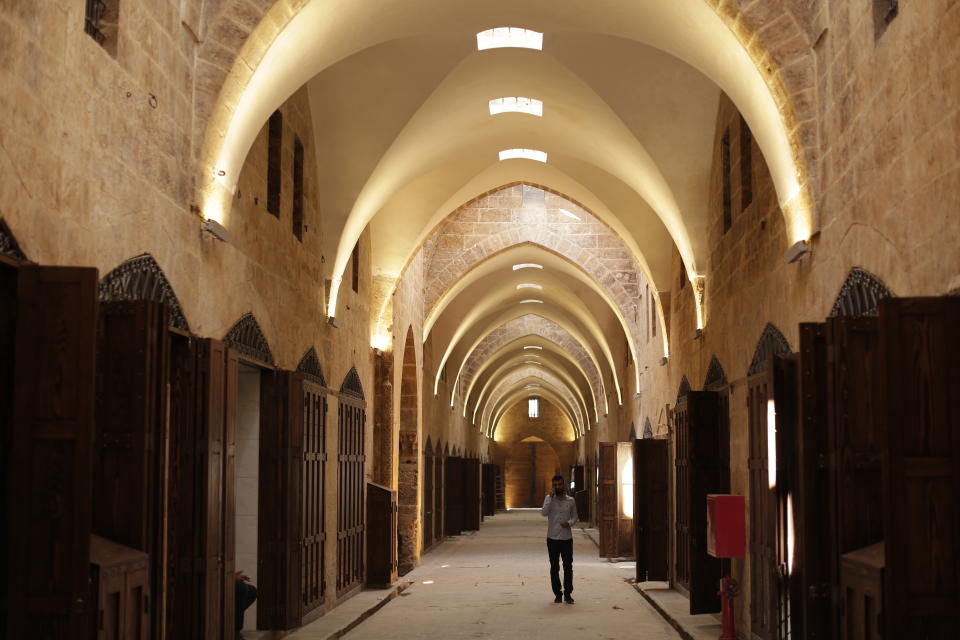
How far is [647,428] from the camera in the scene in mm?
18812

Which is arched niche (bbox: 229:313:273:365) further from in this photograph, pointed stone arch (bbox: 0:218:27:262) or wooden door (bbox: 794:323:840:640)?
wooden door (bbox: 794:323:840:640)

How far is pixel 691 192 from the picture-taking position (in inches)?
490

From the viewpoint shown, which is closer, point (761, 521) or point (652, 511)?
point (761, 521)

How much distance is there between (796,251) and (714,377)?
4.37m

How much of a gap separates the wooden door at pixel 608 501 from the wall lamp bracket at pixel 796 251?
12059 mm

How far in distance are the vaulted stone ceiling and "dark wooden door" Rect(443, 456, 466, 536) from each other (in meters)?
7.51

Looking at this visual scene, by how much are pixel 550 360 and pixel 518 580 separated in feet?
72.6

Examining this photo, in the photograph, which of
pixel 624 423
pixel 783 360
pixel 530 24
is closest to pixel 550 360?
pixel 624 423

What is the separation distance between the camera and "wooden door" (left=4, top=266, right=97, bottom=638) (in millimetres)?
4605

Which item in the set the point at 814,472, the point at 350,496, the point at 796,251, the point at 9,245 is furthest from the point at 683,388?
the point at 9,245

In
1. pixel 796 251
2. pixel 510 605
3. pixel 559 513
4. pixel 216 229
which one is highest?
pixel 216 229

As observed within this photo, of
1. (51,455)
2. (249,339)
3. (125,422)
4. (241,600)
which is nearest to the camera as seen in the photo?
(51,455)

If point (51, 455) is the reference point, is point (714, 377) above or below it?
above

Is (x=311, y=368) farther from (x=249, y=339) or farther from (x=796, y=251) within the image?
(x=796, y=251)
